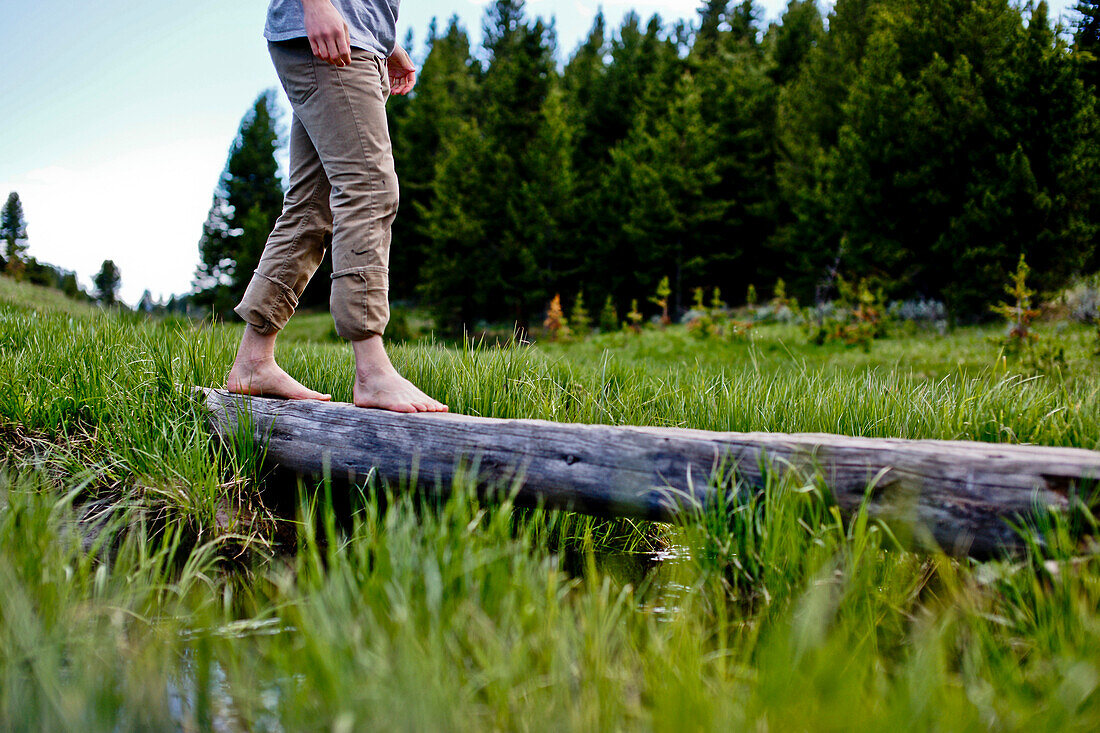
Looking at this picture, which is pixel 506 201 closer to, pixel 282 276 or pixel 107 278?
pixel 282 276

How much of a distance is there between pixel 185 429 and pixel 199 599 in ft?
2.99

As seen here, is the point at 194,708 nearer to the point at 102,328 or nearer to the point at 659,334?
the point at 102,328

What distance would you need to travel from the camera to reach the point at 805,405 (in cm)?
269

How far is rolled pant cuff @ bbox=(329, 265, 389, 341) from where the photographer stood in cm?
233

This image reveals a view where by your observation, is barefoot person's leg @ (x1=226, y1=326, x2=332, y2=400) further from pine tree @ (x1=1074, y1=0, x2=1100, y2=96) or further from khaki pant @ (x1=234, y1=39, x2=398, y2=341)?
pine tree @ (x1=1074, y1=0, x2=1100, y2=96)

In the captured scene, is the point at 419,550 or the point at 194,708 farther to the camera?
the point at 419,550

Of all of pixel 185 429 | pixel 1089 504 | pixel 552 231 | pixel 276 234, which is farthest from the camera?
pixel 552 231

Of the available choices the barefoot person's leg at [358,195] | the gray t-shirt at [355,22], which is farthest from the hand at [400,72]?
the barefoot person's leg at [358,195]

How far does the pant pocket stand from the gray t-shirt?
4 cm

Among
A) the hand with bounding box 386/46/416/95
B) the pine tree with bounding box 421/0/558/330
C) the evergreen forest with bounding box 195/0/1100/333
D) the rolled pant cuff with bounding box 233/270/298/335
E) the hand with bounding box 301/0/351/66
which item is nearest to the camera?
the hand with bounding box 301/0/351/66

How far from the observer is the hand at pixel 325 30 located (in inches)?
82.9

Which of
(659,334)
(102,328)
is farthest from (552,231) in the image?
(102,328)

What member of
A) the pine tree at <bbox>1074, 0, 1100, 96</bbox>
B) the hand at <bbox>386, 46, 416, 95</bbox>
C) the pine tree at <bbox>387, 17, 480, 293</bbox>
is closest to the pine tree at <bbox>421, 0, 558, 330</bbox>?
the pine tree at <bbox>387, 17, 480, 293</bbox>

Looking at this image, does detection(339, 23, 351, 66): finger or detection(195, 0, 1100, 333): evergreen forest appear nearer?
detection(339, 23, 351, 66): finger
